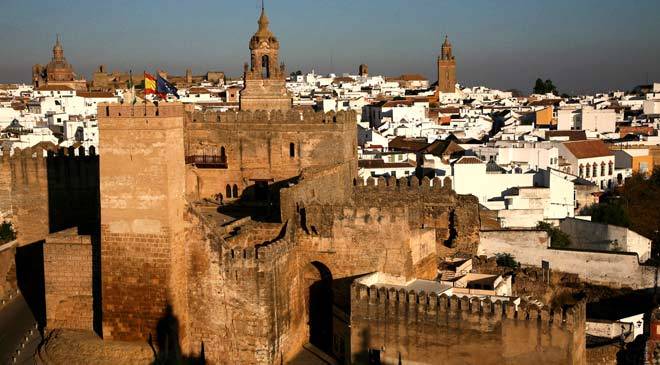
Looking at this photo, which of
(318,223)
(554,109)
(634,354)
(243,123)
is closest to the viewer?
(634,354)

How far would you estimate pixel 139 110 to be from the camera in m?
19.6

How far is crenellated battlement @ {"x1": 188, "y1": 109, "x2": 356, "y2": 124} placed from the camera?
27.6 m

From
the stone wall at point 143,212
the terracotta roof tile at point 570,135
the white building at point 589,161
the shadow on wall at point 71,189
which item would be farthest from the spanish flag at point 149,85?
the terracotta roof tile at point 570,135

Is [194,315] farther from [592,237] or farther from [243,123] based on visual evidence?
[592,237]

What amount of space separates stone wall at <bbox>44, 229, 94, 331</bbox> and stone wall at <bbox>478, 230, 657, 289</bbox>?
452 inches

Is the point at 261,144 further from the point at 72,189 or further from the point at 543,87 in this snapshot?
the point at 543,87

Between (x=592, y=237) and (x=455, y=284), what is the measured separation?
34.2ft

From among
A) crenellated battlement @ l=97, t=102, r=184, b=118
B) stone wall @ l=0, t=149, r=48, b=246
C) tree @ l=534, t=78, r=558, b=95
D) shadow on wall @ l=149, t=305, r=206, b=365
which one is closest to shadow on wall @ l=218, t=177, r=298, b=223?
shadow on wall @ l=149, t=305, r=206, b=365

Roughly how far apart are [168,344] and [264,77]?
1273 cm

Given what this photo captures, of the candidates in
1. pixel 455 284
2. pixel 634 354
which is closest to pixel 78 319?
pixel 455 284

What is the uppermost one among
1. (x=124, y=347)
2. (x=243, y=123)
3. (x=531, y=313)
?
(x=243, y=123)

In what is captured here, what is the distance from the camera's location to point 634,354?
19172 millimetres

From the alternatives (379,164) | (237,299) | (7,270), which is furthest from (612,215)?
(7,270)

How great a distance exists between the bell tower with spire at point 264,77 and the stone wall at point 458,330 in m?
12.5
